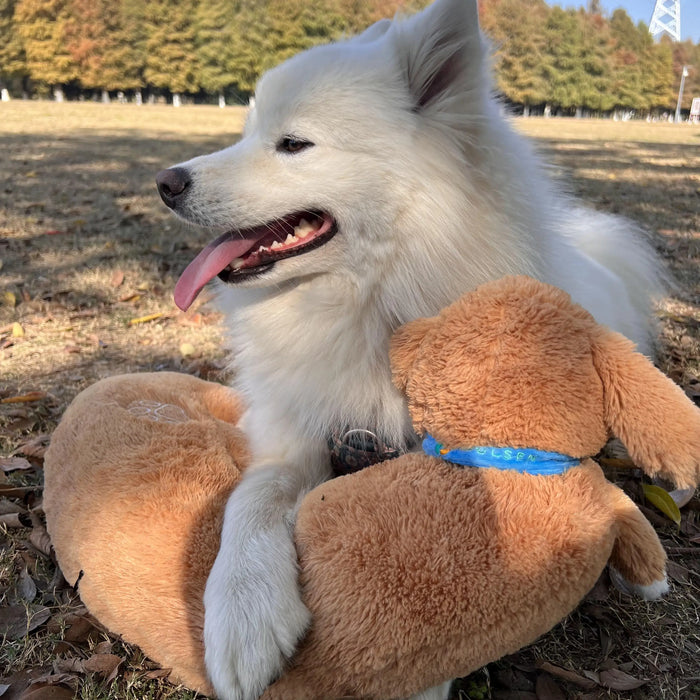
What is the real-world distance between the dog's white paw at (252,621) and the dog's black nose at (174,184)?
42.4 inches

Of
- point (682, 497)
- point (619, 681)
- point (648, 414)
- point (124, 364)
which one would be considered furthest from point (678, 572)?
point (124, 364)

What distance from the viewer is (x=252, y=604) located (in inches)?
49.4

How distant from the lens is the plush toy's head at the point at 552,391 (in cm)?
121

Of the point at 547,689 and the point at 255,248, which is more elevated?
the point at 255,248

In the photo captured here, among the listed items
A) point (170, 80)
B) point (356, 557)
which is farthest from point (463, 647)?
point (170, 80)

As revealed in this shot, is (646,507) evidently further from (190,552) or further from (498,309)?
(190,552)

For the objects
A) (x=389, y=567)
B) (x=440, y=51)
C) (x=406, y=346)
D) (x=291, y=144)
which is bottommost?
(x=389, y=567)

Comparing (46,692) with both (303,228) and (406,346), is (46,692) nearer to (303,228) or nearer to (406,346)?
(406,346)

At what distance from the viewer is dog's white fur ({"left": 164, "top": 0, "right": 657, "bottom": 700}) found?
1694 mm

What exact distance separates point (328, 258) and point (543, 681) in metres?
1.22

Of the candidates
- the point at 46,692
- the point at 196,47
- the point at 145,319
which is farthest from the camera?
the point at 196,47

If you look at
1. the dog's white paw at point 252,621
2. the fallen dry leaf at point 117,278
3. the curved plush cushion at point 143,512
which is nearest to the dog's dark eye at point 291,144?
the curved plush cushion at point 143,512

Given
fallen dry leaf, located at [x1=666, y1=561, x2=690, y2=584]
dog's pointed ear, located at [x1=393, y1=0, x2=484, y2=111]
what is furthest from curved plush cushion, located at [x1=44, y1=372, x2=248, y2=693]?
fallen dry leaf, located at [x1=666, y1=561, x2=690, y2=584]

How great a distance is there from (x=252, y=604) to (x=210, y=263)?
1021 mm
